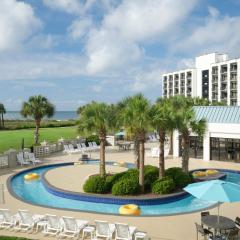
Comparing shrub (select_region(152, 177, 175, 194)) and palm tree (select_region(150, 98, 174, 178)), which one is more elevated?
palm tree (select_region(150, 98, 174, 178))

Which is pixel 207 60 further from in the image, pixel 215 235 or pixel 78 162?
pixel 215 235

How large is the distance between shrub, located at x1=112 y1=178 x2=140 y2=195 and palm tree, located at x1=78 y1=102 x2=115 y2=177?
1622 millimetres

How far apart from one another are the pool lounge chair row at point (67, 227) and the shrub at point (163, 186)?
6540mm

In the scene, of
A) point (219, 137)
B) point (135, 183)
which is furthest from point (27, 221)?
point (219, 137)

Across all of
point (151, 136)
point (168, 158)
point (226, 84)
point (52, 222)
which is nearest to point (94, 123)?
point (52, 222)

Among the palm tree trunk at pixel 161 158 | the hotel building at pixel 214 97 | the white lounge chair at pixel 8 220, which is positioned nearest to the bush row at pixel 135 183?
the palm tree trunk at pixel 161 158

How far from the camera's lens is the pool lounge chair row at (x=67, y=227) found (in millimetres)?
12828

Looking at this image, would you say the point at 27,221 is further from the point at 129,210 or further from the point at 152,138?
the point at 152,138

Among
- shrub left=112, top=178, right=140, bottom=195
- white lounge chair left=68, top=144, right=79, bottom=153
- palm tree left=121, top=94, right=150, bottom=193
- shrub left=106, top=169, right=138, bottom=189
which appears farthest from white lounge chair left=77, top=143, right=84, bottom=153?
palm tree left=121, top=94, right=150, bottom=193

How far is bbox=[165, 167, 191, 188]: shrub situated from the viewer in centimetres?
2109

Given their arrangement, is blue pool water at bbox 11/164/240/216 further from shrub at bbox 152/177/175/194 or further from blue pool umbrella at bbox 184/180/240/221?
blue pool umbrella at bbox 184/180/240/221

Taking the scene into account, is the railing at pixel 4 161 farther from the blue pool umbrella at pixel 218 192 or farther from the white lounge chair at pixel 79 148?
the blue pool umbrella at pixel 218 192

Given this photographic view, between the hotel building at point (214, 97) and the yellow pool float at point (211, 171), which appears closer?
the yellow pool float at point (211, 171)

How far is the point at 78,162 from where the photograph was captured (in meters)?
31.8
